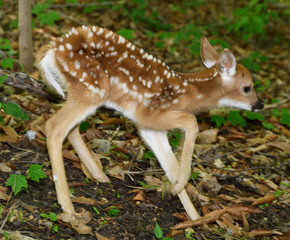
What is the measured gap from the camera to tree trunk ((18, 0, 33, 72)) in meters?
5.30

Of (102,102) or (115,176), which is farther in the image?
(115,176)

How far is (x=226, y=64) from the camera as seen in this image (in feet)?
14.4

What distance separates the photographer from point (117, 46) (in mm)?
3885

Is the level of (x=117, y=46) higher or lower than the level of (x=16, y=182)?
higher

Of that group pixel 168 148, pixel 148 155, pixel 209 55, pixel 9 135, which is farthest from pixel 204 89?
pixel 9 135

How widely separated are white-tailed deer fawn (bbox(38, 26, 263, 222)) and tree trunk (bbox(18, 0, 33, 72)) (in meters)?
1.77

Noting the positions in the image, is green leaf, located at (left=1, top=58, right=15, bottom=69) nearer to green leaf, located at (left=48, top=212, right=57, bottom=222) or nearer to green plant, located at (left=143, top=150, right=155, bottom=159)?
green plant, located at (left=143, top=150, right=155, bottom=159)

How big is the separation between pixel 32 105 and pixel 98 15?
3.87 meters

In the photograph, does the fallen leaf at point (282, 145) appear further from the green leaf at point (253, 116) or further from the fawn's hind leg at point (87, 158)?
the fawn's hind leg at point (87, 158)

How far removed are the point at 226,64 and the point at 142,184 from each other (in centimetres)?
146

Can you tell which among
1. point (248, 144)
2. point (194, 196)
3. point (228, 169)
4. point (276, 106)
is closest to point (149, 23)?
point (276, 106)

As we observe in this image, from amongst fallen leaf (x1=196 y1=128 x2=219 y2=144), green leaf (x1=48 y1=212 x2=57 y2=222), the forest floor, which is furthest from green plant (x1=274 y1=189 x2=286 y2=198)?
green leaf (x1=48 y1=212 x2=57 y2=222)

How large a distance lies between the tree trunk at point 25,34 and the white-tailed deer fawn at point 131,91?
1767mm

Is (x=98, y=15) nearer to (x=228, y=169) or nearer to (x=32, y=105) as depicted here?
(x=32, y=105)
